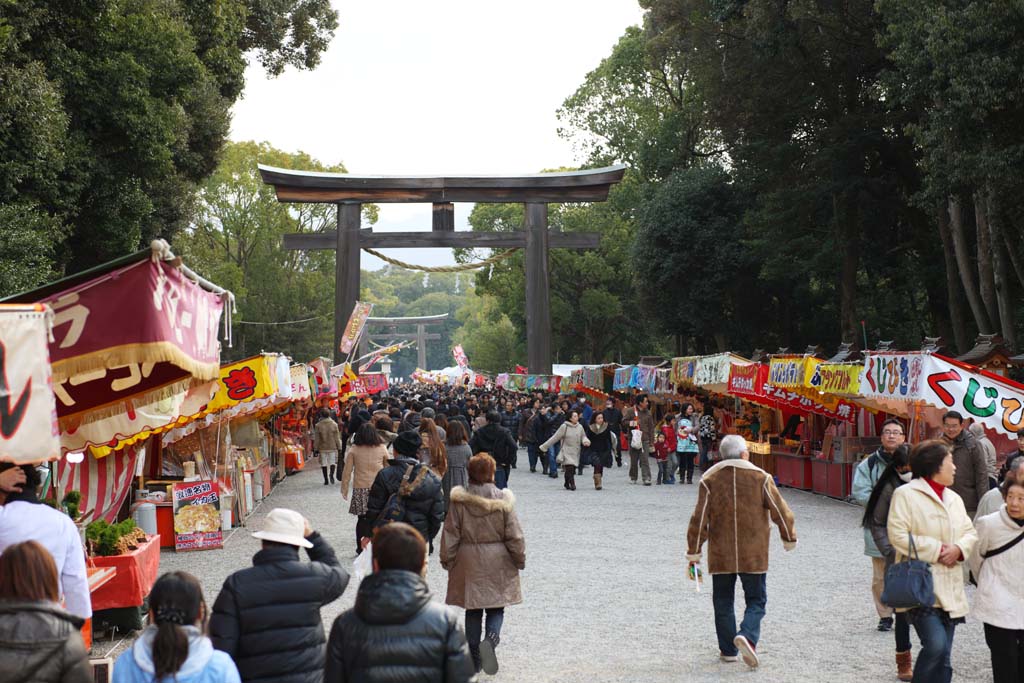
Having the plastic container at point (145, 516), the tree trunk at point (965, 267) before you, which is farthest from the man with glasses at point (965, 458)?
the tree trunk at point (965, 267)

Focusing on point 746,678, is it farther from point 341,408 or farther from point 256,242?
point 256,242

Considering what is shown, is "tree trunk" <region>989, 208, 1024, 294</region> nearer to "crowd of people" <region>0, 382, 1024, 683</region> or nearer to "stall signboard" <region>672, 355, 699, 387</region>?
"stall signboard" <region>672, 355, 699, 387</region>

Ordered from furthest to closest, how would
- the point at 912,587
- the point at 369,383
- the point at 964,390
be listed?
the point at 369,383
the point at 964,390
the point at 912,587

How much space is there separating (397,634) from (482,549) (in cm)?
327

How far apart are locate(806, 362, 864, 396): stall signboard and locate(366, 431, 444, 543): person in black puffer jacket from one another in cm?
762

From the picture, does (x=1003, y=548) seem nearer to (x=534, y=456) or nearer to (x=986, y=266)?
(x=534, y=456)

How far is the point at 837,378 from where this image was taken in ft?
51.3

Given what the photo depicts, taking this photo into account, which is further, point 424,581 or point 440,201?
point 440,201

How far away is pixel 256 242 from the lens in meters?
51.1

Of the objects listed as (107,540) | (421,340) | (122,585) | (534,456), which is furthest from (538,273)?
(421,340)

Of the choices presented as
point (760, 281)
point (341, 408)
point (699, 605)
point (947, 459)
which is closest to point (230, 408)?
point (699, 605)

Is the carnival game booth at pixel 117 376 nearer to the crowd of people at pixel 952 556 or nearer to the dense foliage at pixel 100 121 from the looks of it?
the crowd of people at pixel 952 556

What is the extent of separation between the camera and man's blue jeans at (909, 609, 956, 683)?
5875 mm

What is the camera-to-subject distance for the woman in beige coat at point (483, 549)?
7027 millimetres
